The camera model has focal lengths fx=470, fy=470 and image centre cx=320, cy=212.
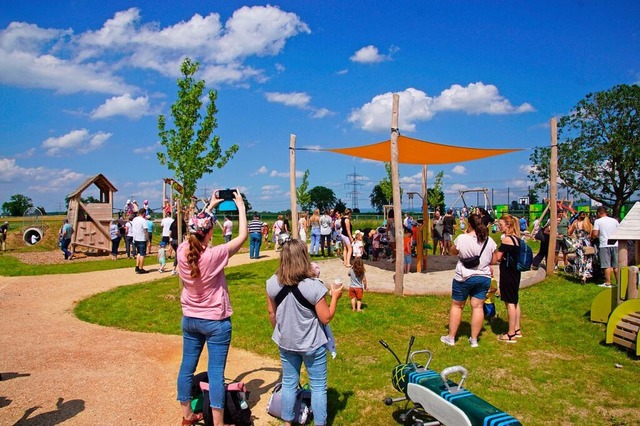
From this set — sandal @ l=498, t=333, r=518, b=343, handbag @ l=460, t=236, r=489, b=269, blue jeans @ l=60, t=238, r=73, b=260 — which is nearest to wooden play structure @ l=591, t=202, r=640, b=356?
sandal @ l=498, t=333, r=518, b=343

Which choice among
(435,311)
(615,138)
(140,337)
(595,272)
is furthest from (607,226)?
(615,138)

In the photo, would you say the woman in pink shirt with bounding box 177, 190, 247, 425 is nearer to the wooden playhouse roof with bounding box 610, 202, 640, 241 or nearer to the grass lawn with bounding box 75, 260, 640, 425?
the grass lawn with bounding box 75, 260, 640, 425

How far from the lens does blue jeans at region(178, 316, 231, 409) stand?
4.00m

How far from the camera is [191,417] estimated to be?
4.25 meters

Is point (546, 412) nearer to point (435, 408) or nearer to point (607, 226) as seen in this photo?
point (435, 408)

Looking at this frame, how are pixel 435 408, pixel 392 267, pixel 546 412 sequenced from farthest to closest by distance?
pixel 392 267
pixel 546 412
pixel 435 408

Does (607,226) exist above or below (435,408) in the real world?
above

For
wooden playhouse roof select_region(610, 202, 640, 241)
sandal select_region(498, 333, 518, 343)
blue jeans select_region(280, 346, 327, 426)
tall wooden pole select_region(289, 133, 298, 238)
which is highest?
tall wooden pole select_region(289, 133, 298, 238)

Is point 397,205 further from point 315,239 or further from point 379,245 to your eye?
point 315,239

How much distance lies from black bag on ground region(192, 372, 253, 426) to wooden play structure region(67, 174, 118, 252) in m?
17.5

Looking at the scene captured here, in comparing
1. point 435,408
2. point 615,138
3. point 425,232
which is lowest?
point 435,408

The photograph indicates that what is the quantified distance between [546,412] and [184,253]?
3.88 metres

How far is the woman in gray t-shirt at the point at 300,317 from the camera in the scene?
3.81 meters

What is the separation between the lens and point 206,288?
4020 mm
